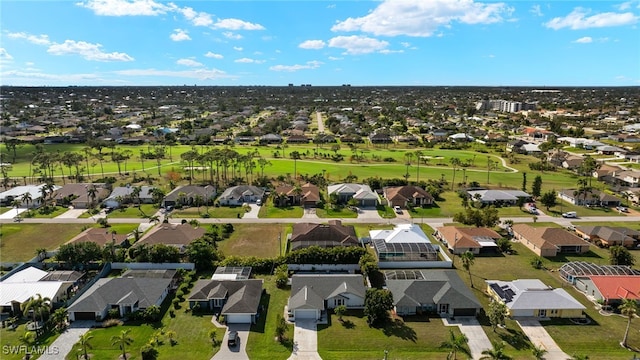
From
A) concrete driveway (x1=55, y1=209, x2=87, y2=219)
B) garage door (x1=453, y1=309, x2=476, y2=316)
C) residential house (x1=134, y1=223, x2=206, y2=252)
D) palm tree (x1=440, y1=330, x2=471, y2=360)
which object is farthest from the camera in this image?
concrete driveway (x1=55, y1=209, x2=87, y2=219)

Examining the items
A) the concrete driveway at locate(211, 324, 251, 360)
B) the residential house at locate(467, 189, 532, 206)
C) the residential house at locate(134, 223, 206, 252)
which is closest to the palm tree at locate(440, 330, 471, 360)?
the concrete driveway at locate(211, 324, 251, 360)

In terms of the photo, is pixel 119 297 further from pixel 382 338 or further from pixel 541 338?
pixel 541 338

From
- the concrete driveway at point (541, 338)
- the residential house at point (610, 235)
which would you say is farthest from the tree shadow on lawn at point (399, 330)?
the residential house at point (610, 235)

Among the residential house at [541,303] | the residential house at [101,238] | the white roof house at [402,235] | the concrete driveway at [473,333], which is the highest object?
the white roof house at [402,235]

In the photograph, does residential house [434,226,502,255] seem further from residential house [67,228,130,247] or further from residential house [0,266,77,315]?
residential house [0,266,77,315]

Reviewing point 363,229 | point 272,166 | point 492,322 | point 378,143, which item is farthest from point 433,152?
point 492,322

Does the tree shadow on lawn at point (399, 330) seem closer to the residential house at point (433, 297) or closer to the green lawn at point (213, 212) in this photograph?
the residential house at point (433, 297)

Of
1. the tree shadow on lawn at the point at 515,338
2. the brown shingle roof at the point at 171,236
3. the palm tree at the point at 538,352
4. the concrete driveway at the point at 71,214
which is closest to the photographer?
the palm tree at the point at 538,352
